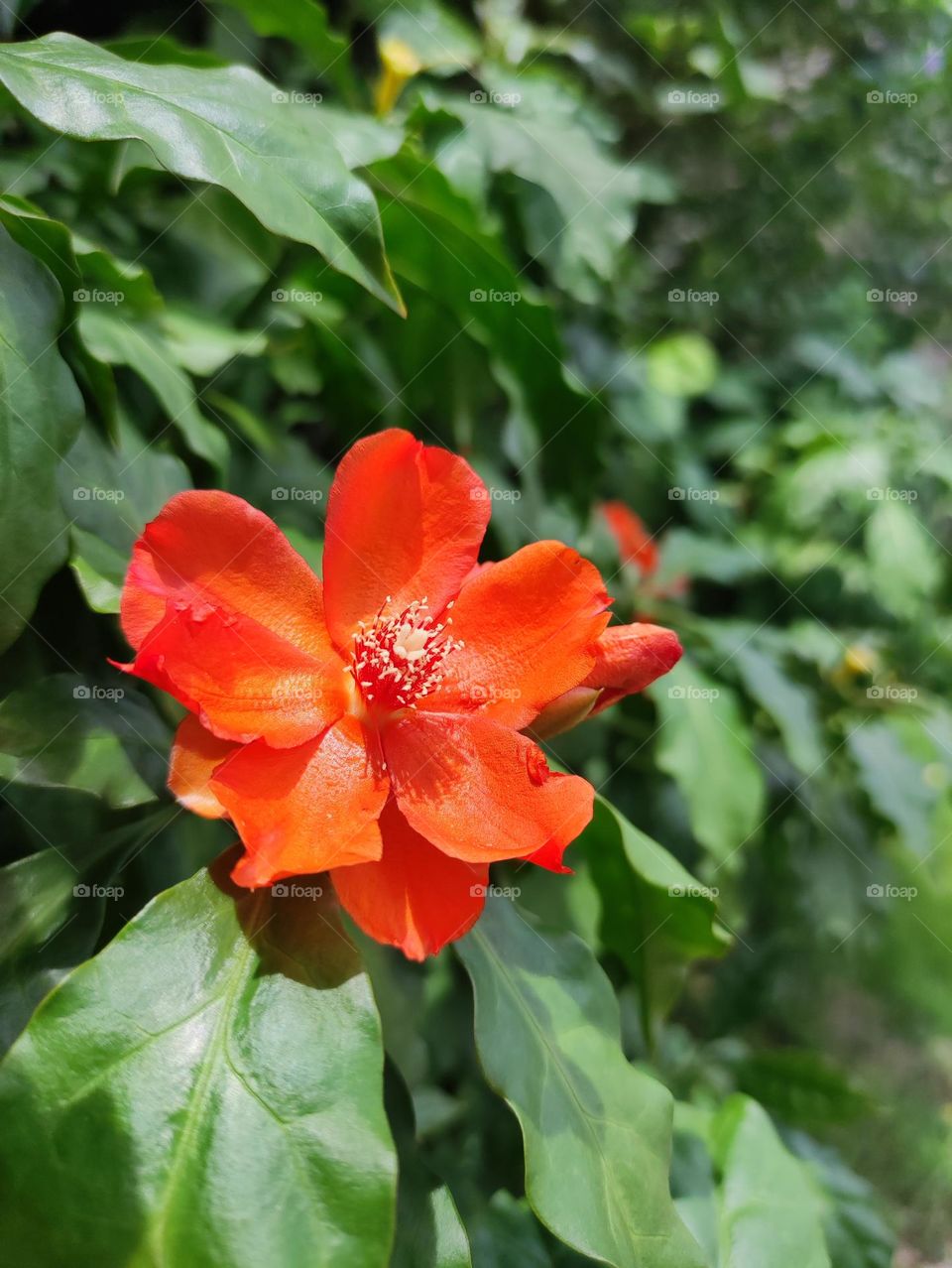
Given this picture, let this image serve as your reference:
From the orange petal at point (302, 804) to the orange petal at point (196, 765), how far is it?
0.02 metres

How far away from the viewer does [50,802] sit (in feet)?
2.23

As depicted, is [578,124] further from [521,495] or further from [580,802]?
[580,802]

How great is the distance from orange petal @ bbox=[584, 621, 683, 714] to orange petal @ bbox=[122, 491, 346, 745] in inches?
7.0

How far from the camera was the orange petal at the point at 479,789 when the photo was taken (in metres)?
0.60

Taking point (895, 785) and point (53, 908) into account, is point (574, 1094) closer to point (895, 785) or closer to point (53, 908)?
point (53, 908)

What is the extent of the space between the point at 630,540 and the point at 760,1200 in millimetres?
930

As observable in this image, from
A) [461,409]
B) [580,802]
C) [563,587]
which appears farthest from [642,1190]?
[461,409]

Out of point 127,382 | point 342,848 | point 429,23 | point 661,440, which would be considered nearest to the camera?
point 342,848

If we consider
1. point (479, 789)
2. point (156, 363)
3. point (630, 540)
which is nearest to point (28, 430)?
point (156, 363)

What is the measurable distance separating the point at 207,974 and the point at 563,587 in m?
0.33

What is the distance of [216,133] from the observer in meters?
0.65

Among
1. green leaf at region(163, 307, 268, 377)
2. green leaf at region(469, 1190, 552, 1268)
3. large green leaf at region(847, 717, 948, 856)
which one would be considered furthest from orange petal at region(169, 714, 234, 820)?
large green leaf at region(847, 717, 948, 856)

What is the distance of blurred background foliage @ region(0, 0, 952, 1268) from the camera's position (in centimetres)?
71

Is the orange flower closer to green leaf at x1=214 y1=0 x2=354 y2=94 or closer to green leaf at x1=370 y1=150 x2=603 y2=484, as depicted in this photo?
green leaf at x1=370 y1=150 x2=603 y2=484
